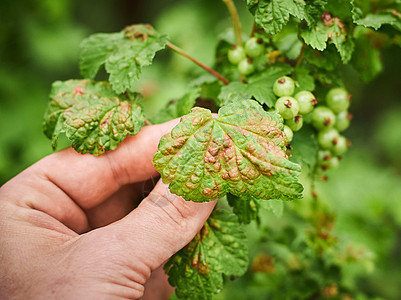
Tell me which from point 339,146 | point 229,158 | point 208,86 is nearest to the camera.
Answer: point 229,158

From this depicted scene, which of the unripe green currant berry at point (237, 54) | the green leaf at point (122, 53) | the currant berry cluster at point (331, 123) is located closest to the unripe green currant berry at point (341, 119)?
the currant berry cluster at point (331, 123)

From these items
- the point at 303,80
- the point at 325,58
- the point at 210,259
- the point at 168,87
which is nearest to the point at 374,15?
the point at 325,58

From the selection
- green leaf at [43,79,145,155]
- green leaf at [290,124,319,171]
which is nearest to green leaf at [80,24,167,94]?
green leaf at [43,79,145,155]

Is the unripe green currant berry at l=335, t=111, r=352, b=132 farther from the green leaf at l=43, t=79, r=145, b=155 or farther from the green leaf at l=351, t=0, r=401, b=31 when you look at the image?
the green leaf at l=43, t=79, r=145, b=155

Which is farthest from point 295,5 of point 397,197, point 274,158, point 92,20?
point 92,20

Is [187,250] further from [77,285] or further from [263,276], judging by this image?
[263,276]

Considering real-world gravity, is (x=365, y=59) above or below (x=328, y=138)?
above

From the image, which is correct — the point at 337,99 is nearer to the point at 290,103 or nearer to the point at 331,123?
the point at 331,123

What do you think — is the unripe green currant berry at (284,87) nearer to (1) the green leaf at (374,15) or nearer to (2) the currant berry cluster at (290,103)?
(2) the currant berry cluster at (290,103)
